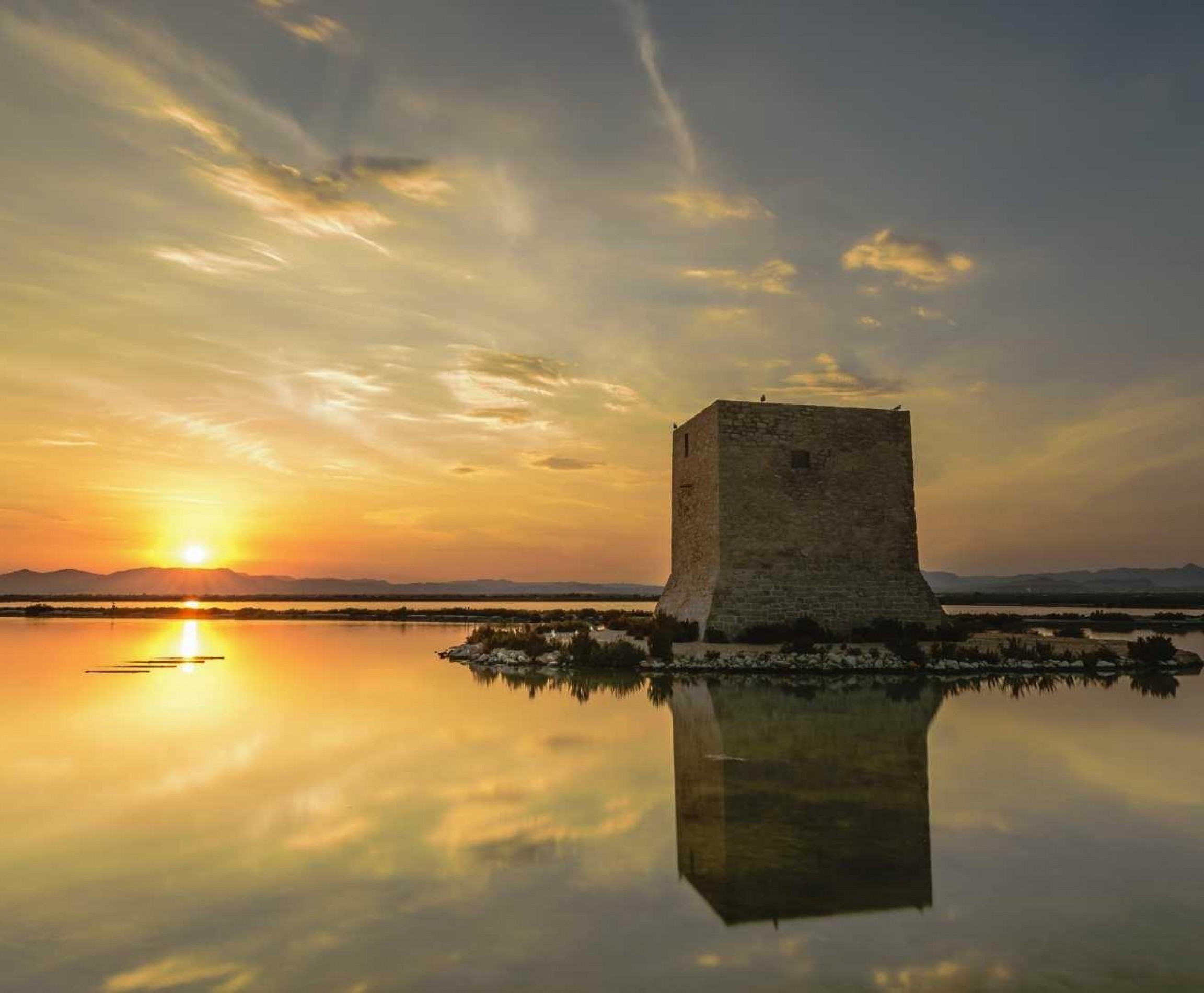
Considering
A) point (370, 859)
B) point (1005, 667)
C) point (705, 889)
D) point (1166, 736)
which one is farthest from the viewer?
point (1005, 667)

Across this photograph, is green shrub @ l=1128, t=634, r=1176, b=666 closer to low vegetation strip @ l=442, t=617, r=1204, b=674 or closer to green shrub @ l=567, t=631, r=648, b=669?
low vegetation strip @ l=442, t=617, r=1204, b=674

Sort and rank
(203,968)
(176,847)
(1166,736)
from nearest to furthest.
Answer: (203,968), (176,847), (1166,736)

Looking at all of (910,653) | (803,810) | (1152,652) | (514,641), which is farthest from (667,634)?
(803,810)

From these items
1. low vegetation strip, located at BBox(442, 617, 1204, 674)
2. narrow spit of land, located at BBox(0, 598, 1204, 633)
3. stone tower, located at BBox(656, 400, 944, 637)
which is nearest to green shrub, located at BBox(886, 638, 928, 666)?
low vegetation strip, located at BBox(442, 617, 1204, 674)

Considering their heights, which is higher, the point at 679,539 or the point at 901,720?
the point at 679,539

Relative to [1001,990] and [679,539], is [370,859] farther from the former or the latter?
[679,539]

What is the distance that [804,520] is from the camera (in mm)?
21656

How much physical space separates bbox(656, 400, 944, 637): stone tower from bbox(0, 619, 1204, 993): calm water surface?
9.21 m

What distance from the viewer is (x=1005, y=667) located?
59.2 feet

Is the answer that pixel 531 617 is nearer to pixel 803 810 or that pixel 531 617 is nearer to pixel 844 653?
pixel 844 653

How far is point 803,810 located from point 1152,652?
16.8 m

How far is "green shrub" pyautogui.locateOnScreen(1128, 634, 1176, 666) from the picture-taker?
18.8 metres

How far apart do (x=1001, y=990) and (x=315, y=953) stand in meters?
3.13

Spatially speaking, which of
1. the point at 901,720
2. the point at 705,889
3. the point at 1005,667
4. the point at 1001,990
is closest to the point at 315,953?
the point at 705,889
